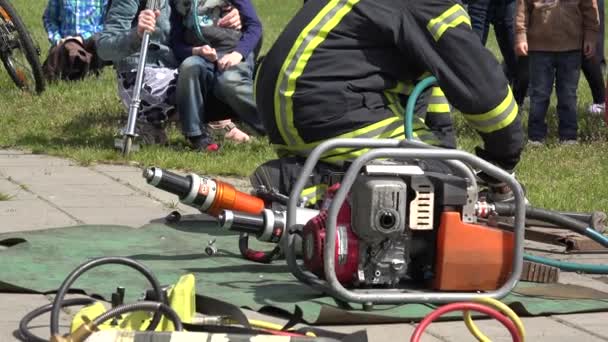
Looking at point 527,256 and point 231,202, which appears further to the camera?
point 527,256

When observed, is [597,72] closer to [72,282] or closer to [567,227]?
[567,227]

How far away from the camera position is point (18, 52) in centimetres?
1187

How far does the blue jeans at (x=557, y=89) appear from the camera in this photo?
34.5 feet

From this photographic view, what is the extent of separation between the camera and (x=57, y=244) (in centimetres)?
600

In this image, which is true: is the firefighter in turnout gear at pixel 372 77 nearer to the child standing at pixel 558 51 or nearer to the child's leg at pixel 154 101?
the child's leg at pixel 154 101

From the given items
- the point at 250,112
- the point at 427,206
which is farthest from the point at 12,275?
the point at 250,112

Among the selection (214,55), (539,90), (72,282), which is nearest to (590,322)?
(72,282)

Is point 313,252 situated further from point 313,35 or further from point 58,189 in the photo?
point 58,189

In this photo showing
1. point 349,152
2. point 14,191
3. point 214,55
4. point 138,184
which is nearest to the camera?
point 349,152

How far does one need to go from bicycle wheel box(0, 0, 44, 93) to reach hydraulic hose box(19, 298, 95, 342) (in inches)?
274

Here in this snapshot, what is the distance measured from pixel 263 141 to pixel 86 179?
2.00m

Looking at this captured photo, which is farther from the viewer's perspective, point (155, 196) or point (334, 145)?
point (155, 196)

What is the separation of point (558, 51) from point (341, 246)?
607 centimetres

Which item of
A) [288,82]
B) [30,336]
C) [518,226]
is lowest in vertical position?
[30,336]
